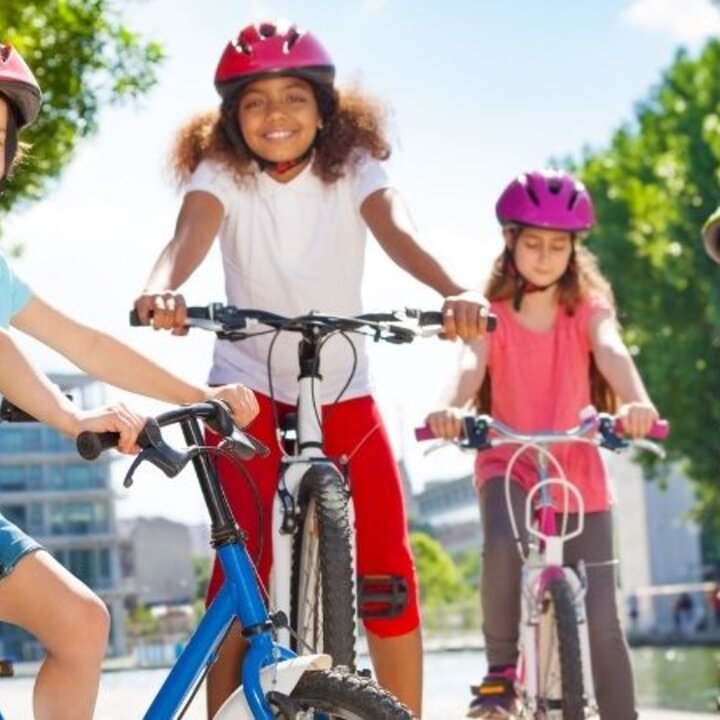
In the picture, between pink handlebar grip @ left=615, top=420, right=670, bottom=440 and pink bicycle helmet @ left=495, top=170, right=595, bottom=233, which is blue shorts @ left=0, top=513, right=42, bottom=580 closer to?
pink handlebar grip @ left=615, top=420, right=670, bottom=440

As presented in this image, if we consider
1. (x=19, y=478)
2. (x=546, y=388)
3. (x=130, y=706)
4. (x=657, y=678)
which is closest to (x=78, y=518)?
(x=19, y=478)

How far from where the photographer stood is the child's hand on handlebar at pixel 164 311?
4883mm

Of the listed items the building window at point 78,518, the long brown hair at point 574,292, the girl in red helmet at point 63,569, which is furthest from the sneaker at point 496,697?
the building window at point 78,518

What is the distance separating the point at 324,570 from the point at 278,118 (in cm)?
145

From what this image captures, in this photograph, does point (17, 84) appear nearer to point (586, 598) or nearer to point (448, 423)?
point (448, 423)

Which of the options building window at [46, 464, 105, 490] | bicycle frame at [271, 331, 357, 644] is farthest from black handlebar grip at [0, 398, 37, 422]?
building window at [46, 464, 105, 490]

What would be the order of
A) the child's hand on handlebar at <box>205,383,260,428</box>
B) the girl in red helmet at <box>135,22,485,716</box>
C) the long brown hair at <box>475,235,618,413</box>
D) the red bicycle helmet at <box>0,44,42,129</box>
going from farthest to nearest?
1. the long brown hair at <box>475,235,618,413</box>
2. the girl in red helmet at <box>135,22,485,716</box>
3. the red bicycle helmet at <box>0,44,42,129</box>
4. the child's hand on handlebar at <box>205,383,260,428</box>

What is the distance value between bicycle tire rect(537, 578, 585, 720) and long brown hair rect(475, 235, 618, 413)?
0.90m

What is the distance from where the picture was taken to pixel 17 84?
173 inches

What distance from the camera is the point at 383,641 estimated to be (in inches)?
216

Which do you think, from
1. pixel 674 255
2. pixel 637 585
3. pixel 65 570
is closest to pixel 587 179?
pixel 674 255

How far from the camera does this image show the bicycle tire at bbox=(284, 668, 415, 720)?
11.7ft

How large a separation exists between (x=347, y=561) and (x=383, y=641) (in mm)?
798

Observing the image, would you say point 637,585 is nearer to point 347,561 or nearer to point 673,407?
point 673,407
